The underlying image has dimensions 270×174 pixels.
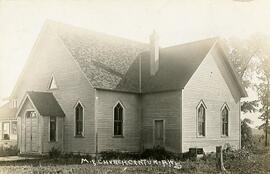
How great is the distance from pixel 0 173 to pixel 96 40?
1421 centimetres

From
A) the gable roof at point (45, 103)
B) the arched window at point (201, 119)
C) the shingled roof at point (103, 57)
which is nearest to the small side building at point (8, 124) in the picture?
the gable roof at point (45, 103)

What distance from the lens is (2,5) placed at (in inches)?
514

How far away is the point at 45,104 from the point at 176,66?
8717 millimetres

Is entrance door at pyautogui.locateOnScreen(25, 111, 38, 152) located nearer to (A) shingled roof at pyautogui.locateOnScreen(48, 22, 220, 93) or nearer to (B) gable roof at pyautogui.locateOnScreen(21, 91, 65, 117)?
(B) gable roof at pyautogui.locateOnScreen(21, 91, 65, 117)

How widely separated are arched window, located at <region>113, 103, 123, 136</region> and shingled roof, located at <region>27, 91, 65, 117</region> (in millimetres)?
3477

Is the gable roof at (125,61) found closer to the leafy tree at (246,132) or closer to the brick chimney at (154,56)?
the brick chimney at (154,56)

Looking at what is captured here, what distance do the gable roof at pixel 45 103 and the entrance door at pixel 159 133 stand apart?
605cm

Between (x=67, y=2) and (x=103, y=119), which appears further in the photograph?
(x=103, y=119)

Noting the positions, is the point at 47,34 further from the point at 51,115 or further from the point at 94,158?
the point at 94,158

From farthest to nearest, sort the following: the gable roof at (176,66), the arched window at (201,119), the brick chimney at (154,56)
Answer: the brick chimney at (154,56) → the arched window at (201,119) → the gable roof at (176,66)

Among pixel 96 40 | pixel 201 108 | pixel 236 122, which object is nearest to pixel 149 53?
pixel 96 40

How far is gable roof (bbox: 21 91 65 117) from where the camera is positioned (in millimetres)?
24469

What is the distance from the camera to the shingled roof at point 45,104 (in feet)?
80.3

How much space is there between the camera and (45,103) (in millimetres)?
25312
